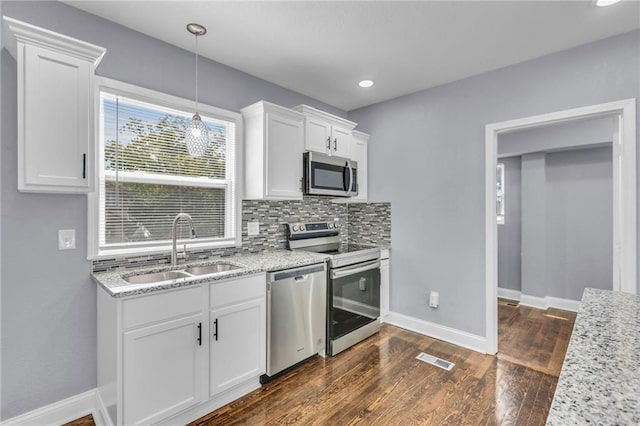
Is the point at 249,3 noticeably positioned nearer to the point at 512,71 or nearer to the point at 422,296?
the point at 512,71

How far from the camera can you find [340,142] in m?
3.61

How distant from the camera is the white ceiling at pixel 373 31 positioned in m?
2.11

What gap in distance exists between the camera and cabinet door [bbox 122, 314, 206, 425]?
1.77 meters

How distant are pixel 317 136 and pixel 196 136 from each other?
1.40 m

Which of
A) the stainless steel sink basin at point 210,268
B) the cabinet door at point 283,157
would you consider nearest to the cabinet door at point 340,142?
the cabinet door at point 283,157

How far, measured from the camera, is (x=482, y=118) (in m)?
3.12

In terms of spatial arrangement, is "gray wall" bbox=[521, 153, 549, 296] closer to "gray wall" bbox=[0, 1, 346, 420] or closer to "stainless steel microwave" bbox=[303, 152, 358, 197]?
"stainless steel microwave" bbox=[303, 152, 358, 197]

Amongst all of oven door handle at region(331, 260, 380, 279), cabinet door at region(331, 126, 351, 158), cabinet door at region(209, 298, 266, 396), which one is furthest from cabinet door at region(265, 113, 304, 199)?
cabinet door at region(209, 298, 266, 396)

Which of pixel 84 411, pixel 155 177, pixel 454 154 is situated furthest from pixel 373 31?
pixel 84 411

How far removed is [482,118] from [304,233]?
7.16ft

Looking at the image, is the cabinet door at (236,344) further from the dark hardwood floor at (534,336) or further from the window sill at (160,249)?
the dark hardwood floor at (534,336)

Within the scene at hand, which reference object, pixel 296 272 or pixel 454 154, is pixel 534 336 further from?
pixel 296 272

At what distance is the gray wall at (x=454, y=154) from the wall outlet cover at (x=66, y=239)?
3.07 m

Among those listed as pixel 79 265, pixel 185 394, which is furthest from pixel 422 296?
pixel 79 265
